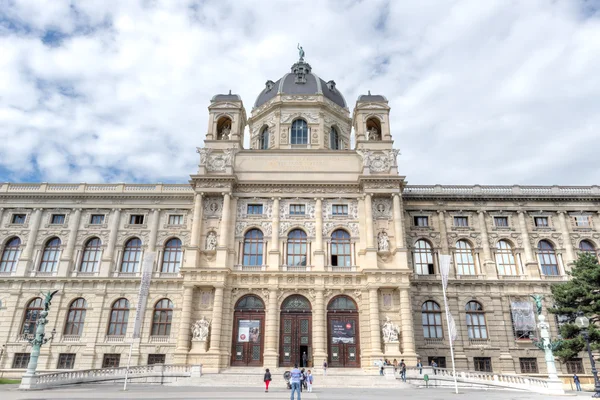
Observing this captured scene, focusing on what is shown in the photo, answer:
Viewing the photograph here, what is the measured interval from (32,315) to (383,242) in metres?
31.2

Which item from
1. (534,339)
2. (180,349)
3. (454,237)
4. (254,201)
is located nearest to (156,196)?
(254,201)

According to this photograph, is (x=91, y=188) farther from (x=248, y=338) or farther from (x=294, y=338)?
(x=294, y=338)

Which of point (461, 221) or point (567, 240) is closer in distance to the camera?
point (567, 240)

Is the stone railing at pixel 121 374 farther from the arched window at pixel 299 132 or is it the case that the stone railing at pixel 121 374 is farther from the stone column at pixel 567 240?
the stone column at pixel 567 240

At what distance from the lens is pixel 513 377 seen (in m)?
26.5

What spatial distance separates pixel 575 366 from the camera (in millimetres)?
34562

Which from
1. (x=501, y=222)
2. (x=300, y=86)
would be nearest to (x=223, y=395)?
(x=501, y=222)

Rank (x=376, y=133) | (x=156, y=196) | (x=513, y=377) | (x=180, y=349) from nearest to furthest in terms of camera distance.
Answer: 1. (x=513, y=377)
2. (x=180, y=349)
3. (x=156, y=196)
4. (x=376, y=133)

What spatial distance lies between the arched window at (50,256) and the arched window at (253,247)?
17.9m

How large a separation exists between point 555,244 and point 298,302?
2462 centimetres

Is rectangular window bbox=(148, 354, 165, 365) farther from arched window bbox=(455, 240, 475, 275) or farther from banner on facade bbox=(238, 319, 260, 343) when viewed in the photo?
arched window bbox=(455, 240, 475, 275)

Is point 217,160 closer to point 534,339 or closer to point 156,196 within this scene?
point 156,196

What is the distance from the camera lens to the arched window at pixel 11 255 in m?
38.9

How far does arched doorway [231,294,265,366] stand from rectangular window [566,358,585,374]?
25.0m
